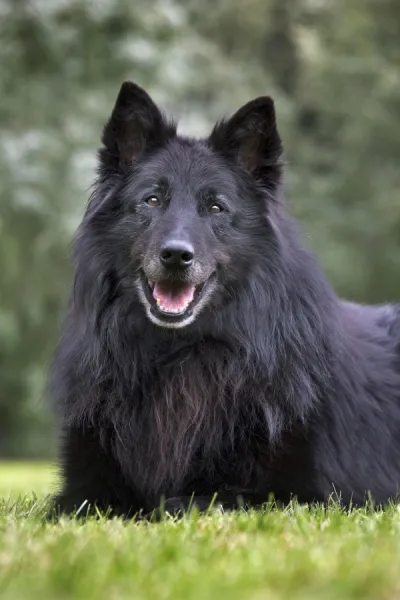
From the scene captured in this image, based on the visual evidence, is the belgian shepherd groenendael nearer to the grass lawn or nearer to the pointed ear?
the pointed ear

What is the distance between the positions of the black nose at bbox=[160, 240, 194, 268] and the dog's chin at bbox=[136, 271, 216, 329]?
0.13 meters

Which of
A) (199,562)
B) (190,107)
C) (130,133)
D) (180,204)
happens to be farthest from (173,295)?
(190,107)

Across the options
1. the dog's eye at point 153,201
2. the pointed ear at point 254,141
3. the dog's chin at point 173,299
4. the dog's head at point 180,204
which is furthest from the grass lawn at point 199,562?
the pointed ear at point 254,141

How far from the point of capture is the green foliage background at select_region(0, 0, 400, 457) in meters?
17.7

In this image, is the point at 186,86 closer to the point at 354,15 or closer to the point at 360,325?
the point at 354,15

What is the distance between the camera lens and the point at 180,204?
4.62 metres

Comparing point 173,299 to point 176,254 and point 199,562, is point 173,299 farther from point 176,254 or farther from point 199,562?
point 199,562

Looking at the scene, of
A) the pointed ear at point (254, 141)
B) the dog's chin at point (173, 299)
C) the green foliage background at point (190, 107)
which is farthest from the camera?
the green foliage background at point (190, 107)

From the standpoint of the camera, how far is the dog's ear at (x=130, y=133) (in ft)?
16.0

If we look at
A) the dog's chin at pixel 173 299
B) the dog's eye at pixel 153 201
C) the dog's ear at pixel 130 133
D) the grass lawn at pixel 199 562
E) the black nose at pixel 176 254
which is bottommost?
the grass lawn at pixel 199 562

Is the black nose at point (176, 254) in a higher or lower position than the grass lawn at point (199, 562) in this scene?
higher

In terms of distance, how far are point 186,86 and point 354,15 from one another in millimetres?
3563

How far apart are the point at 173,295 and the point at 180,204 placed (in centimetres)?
43

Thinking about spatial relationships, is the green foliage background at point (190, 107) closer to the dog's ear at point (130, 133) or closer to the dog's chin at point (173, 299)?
the dog's ear at point (130, 133)
